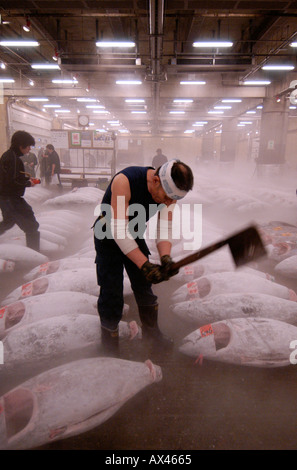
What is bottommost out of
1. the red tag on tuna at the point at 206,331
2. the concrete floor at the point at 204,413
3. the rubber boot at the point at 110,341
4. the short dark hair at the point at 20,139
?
the concrete floor at the point at 204,413

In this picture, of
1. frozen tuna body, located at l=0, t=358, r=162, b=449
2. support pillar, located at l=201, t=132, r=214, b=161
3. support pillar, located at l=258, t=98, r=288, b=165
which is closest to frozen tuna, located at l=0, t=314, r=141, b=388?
frozen tuna body, located at l=0, t=358, r=162, b=449

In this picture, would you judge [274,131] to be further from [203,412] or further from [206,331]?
[203,412]

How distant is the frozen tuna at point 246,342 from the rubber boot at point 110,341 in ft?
1.68

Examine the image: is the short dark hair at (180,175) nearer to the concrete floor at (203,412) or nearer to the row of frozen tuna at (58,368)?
the row of frozen tuna at (58,368)

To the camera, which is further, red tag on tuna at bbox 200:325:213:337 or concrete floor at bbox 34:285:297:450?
red tag on tuna at bbox 200:325:213:337

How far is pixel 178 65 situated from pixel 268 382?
957 cm

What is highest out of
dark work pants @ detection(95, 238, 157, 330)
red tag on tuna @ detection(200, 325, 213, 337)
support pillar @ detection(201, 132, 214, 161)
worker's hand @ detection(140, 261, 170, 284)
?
support pillar @ detection(201, 132, 214, 161)

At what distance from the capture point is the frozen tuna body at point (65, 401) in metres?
1.49

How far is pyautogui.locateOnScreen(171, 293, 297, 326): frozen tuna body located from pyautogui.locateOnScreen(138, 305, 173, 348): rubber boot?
1.12ft

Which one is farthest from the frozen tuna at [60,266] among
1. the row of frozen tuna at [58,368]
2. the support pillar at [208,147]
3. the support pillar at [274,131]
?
the support pillar at [208,147]

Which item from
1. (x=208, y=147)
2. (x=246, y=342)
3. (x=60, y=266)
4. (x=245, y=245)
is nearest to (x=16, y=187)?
(x=60, y=266)

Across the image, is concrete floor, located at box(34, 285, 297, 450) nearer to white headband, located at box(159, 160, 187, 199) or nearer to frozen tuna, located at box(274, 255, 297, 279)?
white headband, located at box(159, 160, 187, 199)

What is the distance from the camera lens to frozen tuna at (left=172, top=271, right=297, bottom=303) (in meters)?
2.81

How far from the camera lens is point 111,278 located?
206cm
